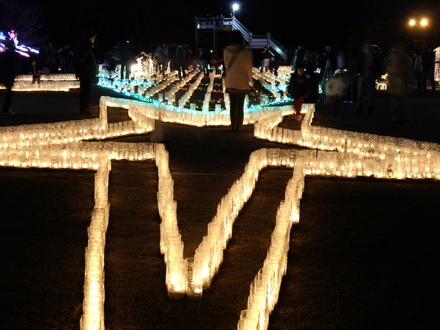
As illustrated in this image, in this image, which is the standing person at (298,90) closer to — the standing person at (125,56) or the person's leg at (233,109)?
the person's leg at (233,109)

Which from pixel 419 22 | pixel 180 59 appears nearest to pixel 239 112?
pixel 180 59

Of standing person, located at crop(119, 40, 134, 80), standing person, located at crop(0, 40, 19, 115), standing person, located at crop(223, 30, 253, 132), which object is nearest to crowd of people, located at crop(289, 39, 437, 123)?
standing person, located at crop(223, 30, 253, 132)

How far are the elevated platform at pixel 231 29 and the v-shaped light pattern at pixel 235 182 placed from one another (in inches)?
1406

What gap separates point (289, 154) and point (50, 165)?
10.4 feet

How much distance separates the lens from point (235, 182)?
755 centimetres

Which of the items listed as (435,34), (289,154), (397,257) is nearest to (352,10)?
(435,34)

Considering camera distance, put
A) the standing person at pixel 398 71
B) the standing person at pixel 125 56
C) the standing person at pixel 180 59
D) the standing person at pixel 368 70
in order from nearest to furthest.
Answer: the standing person at pixel 398 71
the standing person at pixel 368 70
the standing person at pixel 125 56
the standing person at pixel 180 59

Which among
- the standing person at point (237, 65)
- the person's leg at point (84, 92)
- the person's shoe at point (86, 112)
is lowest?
the person's shoe at point (86, 112)

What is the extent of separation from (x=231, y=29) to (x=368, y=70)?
35.6 meters

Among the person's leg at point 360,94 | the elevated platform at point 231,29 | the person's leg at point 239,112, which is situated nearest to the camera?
the person's leg at point 239,112

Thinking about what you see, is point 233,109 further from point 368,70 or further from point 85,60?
point 368,70

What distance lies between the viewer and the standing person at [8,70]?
15602mm

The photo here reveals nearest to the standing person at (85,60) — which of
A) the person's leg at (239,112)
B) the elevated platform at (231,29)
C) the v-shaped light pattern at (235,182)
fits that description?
the v-shaped light pattern at (235,182)

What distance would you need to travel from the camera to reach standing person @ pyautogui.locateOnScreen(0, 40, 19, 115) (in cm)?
1560
